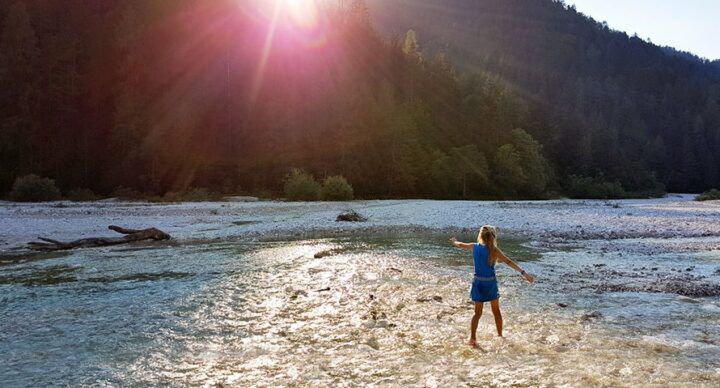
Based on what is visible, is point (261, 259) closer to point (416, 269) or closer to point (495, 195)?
point (416, 269)

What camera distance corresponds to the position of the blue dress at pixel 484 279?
8008 millimetres

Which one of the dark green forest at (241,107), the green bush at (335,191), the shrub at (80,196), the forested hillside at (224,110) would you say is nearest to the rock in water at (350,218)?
the green bush at (335,191)

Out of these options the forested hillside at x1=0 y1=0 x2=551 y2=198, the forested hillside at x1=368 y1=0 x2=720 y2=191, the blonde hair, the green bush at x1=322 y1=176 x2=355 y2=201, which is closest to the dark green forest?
the forested hillside at x1=0 y1=0 x2=551 y2=198

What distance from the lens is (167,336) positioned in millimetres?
8359

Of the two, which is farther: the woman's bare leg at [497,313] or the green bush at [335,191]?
the green bush at [335,191]

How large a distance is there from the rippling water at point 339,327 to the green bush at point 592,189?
82775 mm

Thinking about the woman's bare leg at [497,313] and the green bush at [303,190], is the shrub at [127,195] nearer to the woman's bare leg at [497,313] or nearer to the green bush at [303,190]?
the green bush at [303,190]

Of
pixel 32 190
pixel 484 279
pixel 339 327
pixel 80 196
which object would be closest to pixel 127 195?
pixel 80 196

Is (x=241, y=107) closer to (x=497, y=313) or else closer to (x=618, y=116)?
(x=497, y=313)

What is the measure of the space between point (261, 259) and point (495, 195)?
68.6 m

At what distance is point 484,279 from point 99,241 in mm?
18886

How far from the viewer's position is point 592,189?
91.1m

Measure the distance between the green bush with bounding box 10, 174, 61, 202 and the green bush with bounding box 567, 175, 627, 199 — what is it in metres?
85.7

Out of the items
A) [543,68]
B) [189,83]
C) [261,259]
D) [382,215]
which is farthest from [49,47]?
[543,68]
